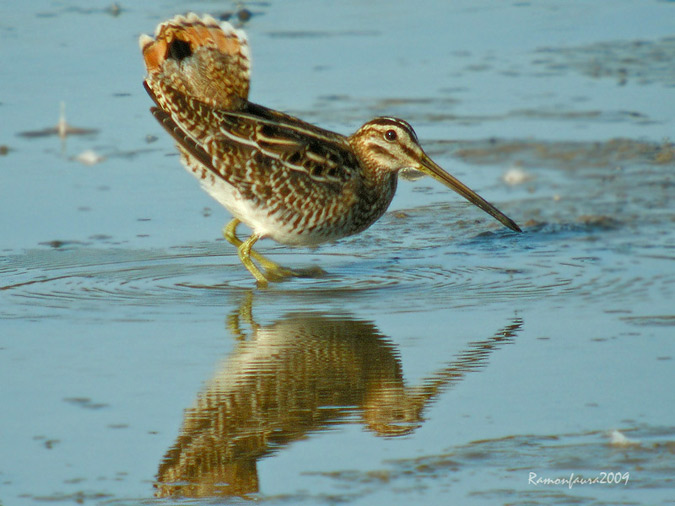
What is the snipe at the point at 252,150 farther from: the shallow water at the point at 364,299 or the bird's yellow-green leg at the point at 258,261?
the shallow water at the point at 364,299

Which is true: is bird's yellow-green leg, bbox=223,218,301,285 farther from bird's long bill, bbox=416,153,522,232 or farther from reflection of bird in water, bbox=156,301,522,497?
bird's long bill, bbox=416,153,522,232

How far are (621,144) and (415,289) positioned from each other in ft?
11.8

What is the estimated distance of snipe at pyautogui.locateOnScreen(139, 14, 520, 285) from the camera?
7469 mm

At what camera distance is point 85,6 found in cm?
1388

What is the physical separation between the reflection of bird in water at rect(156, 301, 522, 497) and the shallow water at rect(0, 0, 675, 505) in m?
0.01

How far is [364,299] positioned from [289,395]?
1538 millimetres

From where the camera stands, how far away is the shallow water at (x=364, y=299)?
14.9 feet

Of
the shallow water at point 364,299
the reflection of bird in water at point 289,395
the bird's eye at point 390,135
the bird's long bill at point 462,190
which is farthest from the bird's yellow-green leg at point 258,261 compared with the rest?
the bird's long bill at point 462,190

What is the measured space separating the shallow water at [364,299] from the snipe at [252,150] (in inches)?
11.8

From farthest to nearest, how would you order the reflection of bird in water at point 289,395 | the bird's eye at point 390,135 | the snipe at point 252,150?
the bird's eye at point 390,135 < the snipe at point 252,150 < the reflection of bird in water at point 289,395

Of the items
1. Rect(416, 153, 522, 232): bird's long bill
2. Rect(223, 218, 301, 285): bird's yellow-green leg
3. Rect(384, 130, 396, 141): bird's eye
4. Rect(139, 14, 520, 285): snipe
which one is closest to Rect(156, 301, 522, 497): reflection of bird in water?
Rect(223, 218, 301, 285): bird's yellow-green leg

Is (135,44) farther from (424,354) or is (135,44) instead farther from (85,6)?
(424,354)

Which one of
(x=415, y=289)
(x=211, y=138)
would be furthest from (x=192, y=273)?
(x=415, y=289)

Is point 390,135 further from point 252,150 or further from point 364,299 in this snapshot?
point 364,299
